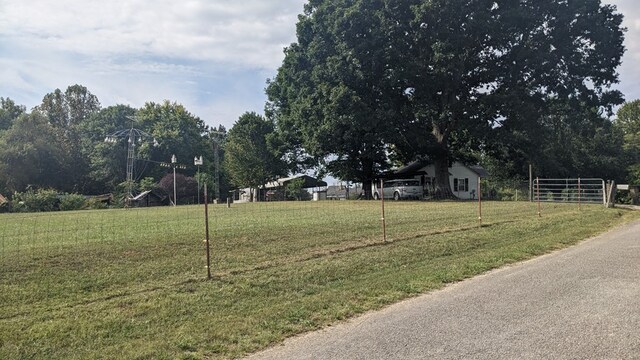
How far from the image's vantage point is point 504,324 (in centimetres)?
571

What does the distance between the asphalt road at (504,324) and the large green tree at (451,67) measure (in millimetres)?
27328

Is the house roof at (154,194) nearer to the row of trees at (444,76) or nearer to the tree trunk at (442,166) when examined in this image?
the row of trees at (444,76)

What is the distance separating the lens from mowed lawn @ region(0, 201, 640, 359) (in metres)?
5.87

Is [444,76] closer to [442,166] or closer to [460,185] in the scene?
[442,166]

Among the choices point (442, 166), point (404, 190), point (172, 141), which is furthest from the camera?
point (172, 141)

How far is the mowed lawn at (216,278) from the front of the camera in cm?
587

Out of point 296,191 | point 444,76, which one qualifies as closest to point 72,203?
point 296,191

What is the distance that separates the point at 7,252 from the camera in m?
11.1

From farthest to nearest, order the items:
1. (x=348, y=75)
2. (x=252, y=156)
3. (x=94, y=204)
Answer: (x=252, y=156), (x=94, y=204), (x=348, y=75)

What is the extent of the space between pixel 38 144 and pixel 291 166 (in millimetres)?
35832

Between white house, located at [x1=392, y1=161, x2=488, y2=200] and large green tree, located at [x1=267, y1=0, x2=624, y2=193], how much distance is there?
16.8 meters

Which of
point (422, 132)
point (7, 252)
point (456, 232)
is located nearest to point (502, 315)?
point (456, 232)

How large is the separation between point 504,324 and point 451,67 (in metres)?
30.1

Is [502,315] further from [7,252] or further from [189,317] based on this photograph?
[7,252]
